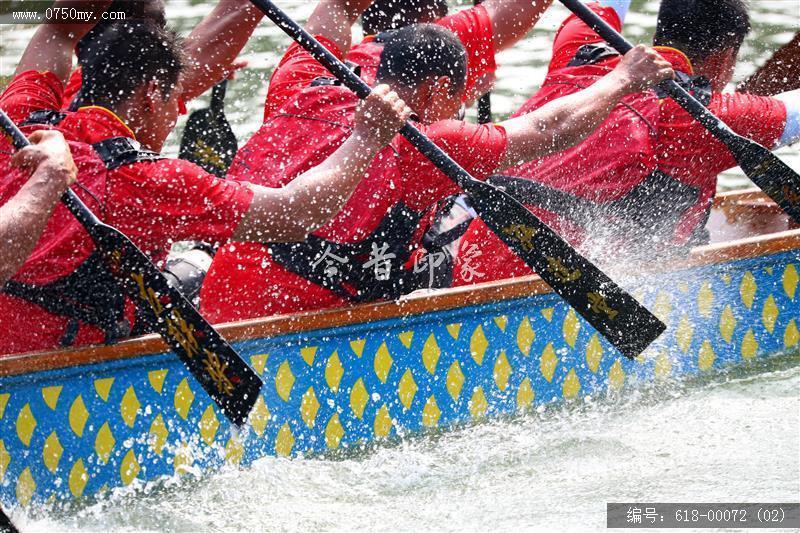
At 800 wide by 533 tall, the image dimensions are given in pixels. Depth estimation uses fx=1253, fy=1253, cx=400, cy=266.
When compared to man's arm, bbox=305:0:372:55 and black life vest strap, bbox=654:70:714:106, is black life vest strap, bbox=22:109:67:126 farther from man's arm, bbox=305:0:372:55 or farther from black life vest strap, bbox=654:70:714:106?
black life vest strap, bbox=654:70:714:106

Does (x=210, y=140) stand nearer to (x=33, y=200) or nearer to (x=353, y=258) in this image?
(x=353, y=258)

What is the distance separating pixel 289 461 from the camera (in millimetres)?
3582

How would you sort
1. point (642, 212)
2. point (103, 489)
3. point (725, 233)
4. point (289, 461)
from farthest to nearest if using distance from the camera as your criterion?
point (725, 233) → point (642, 212) → point (289, 461) → point (103, 489)

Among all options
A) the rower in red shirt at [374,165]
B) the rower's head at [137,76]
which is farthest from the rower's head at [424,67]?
the rower's head at [137,76]

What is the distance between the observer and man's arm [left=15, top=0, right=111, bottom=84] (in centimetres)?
369

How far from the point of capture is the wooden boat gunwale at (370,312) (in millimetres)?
3193

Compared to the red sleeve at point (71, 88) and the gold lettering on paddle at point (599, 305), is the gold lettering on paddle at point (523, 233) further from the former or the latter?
the red sleeve at point (71, 88)

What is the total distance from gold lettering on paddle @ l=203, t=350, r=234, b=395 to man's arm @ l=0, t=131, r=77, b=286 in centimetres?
56

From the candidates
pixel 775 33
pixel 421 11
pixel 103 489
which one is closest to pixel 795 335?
pixel 421 11

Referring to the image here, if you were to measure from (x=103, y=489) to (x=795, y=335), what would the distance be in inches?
96.5

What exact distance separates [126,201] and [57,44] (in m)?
0.89

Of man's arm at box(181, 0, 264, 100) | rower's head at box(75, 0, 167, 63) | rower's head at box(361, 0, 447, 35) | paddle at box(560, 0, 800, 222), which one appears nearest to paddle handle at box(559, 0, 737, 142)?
paddle at box(560, 0, 800, 222)

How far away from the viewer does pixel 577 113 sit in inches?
143

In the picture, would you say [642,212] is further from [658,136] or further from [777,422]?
[777,422]
